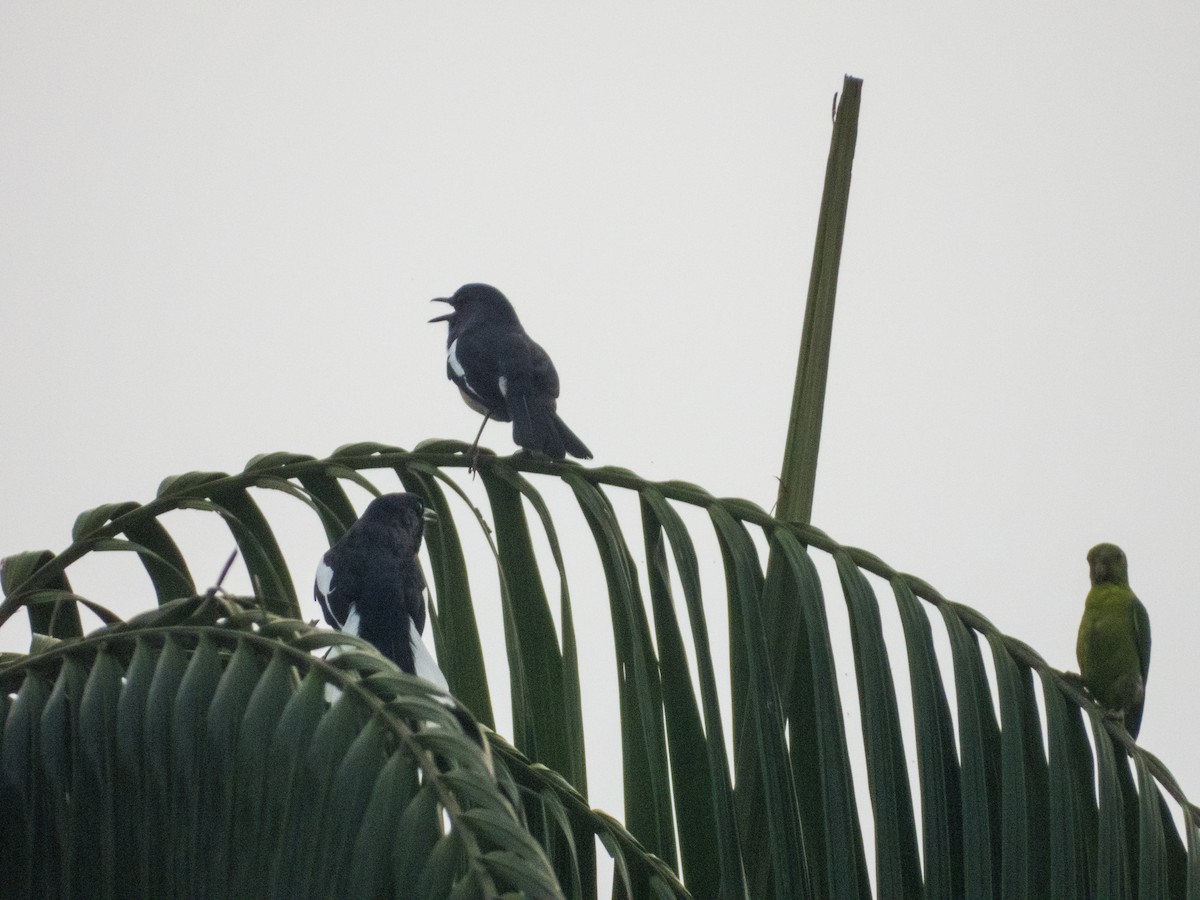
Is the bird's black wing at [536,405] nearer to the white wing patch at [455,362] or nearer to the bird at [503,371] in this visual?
the bird at [503,371]

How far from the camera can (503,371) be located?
561 cm

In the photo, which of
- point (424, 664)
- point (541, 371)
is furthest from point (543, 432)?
point (424, 664)

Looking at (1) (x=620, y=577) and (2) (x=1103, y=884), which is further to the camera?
(1) (x=620, y=577)

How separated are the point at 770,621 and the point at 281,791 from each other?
1617 mm

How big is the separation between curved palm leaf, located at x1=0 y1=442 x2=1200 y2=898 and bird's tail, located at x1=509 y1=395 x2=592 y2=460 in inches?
33.5

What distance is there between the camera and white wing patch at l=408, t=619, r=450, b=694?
145 inches

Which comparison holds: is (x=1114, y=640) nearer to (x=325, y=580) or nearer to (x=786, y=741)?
(x=786, y=741)

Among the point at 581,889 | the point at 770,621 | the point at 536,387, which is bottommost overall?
the point at 581,889

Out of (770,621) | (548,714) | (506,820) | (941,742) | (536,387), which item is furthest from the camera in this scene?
(536,387)

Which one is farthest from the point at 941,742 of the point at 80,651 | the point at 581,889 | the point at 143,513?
the point at 143,513

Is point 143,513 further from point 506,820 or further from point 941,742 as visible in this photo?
point 506,820

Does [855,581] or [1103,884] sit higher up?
[855,581]

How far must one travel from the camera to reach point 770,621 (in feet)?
11.4

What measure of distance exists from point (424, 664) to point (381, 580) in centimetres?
46
